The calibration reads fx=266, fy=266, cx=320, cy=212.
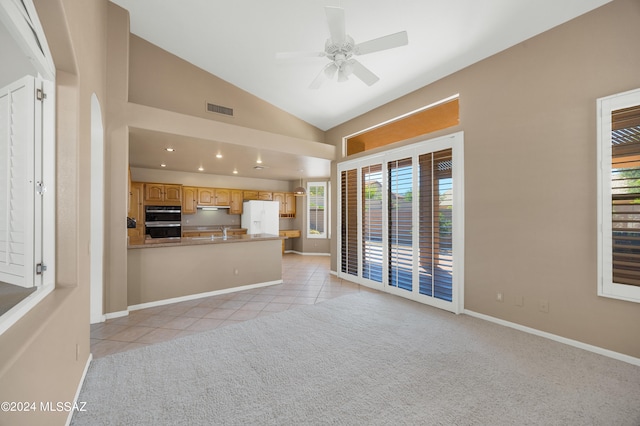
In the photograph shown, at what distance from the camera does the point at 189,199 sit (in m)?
7.44

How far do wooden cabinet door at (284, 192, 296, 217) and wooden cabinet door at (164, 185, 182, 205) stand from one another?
3.37 m

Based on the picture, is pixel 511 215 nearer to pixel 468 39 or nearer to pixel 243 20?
pixel 468 39

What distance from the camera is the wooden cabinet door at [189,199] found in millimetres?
7367

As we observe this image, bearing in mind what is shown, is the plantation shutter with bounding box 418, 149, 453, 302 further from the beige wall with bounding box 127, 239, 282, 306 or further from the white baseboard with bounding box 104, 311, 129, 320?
the white baseboard with bounding box 104, 311, 129, 320

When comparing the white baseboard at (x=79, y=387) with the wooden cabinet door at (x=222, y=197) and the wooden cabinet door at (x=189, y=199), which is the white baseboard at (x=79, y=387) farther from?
the wooden cabinet door at (x=222, y=197)

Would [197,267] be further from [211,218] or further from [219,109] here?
[211,218]

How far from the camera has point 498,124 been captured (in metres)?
3.34

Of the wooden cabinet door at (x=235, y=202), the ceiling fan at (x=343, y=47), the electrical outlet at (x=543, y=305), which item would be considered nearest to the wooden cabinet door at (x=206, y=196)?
the wooden cabinet door at (x=235, y=202)

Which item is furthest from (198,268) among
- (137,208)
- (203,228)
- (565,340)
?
(565,340)

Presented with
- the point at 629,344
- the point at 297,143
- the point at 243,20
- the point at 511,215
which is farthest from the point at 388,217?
the point at 243,20

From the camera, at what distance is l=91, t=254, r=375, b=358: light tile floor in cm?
294

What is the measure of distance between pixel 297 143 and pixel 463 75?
2.90 metres

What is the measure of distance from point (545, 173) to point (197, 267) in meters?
4.93

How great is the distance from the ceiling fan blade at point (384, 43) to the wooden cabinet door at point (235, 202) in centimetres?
654
